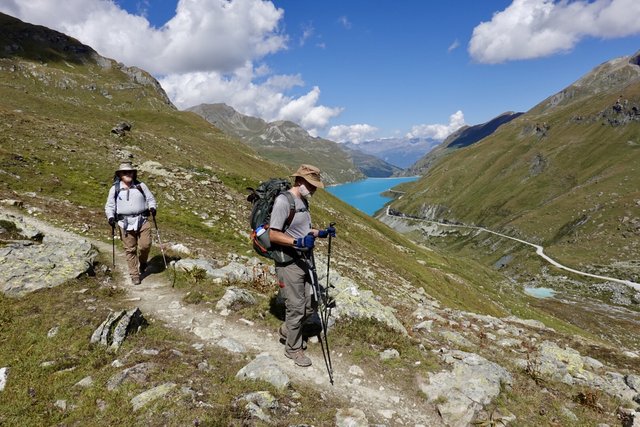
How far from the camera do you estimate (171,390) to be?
23.3ft

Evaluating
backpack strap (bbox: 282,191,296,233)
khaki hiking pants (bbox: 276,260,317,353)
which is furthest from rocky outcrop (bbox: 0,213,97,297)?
backpack strap (bbox: 282,191,296,233)

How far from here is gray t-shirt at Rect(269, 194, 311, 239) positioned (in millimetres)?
8695

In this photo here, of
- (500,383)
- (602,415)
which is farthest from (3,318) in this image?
(602,415)

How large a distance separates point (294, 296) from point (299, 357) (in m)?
1.59

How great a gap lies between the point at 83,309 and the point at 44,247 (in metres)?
4.54

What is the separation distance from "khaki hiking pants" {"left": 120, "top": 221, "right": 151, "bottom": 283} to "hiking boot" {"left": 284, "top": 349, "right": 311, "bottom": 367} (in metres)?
7.37

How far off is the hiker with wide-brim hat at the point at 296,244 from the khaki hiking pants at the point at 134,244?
7.28 m

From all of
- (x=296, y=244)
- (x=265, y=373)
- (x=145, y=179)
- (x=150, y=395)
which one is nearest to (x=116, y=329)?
(x=150, y=395)

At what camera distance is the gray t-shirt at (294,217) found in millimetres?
8695

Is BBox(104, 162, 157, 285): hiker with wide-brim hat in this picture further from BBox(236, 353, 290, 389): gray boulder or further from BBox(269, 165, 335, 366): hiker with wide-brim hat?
BBox(236, 353, 290, 389): gray boulder

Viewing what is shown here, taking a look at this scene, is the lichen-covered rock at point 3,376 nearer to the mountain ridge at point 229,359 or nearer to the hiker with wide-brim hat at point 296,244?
the mountain ridge at point 229,359

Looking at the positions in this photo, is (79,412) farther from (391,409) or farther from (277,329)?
(391,409)

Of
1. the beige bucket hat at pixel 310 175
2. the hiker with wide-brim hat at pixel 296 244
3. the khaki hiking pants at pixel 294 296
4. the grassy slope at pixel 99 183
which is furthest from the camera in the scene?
the grassy slope at pixel 99 183

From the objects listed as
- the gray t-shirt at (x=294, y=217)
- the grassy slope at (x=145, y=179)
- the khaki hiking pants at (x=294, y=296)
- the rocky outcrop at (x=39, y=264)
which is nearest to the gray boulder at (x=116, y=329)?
the rocky outcrop at (x=39, y=264)
